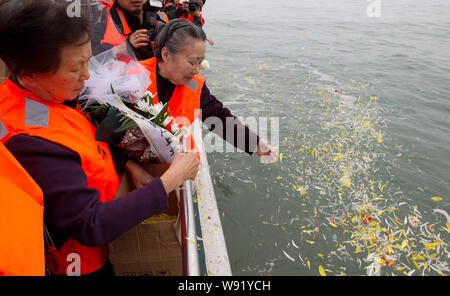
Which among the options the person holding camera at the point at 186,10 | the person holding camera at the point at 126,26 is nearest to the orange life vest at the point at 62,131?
the person holding camera at the point at 126,26

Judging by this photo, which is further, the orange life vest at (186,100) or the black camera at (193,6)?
the black camera at (193,6)

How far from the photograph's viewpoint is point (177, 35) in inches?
83.9

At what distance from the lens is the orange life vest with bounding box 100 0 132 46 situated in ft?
9.51

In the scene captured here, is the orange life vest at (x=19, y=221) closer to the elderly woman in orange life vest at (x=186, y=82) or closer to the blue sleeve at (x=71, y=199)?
the blue sleeve at (x=71, y=199)

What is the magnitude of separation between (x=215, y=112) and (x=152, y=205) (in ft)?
4.81

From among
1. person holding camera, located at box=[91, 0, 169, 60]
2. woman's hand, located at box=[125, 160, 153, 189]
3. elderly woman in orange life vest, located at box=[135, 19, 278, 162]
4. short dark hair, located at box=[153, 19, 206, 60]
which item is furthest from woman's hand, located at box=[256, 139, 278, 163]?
person holding camera, located at box=[91, 0, 169, 60]

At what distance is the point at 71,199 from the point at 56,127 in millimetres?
307

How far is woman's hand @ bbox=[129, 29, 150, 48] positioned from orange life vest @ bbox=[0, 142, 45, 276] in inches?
89.3

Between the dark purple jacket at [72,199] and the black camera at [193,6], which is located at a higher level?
the black camera at [193,6]

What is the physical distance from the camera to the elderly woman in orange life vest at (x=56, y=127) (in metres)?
0.99

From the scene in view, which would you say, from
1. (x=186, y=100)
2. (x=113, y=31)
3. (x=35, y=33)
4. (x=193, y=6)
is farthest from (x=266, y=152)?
(x=193, y=6)

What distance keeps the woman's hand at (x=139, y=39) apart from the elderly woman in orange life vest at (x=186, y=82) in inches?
31.0

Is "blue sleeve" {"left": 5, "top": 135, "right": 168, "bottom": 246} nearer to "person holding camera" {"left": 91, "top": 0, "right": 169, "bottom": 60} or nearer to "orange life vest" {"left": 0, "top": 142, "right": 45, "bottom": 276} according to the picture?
"orange life vest" {"left": 0, "top": 142, "right": 45, "bottom": 276}

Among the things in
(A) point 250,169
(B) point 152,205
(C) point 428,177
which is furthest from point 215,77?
(B) point 152,205
